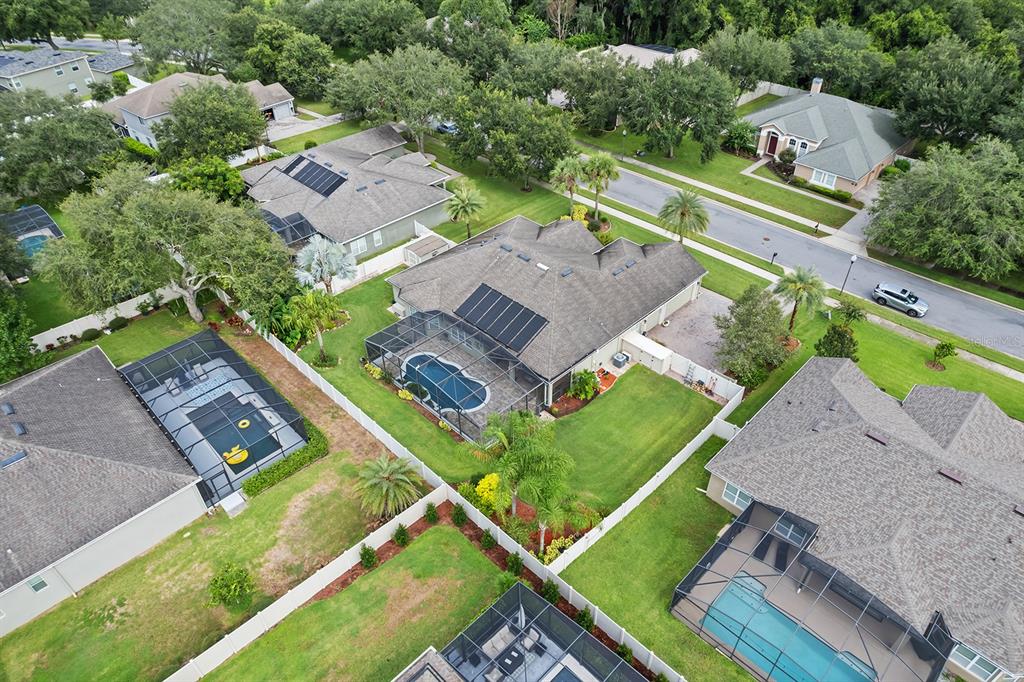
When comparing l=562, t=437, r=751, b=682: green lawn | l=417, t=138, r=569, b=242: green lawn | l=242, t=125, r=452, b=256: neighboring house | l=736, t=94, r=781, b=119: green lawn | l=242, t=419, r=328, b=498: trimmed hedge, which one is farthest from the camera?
l=736, t=94, r=781, b=119: green lawn

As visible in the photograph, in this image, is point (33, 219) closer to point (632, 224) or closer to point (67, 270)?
point (67, 270)

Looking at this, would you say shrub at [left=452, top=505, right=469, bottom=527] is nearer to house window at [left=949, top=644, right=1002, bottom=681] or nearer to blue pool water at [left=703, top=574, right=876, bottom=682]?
blue pool water at [left=703, top=574, right=876, bottom=682]

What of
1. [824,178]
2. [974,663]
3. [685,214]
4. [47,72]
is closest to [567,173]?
[685,214]

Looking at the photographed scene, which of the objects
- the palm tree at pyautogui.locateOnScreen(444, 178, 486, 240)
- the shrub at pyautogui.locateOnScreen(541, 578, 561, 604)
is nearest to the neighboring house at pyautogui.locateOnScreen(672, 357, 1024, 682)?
the shrub at pyautogui.locateOnScreen(541, 578, 561, 604)

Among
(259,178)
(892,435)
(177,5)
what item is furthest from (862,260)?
(177,5)

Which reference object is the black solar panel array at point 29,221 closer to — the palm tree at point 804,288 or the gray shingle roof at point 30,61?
the gray shingle roof at point 30,61

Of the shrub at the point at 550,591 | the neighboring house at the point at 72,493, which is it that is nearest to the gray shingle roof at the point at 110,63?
the neighboring house at the point at 72,493

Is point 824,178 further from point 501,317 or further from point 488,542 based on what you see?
point 488,542
